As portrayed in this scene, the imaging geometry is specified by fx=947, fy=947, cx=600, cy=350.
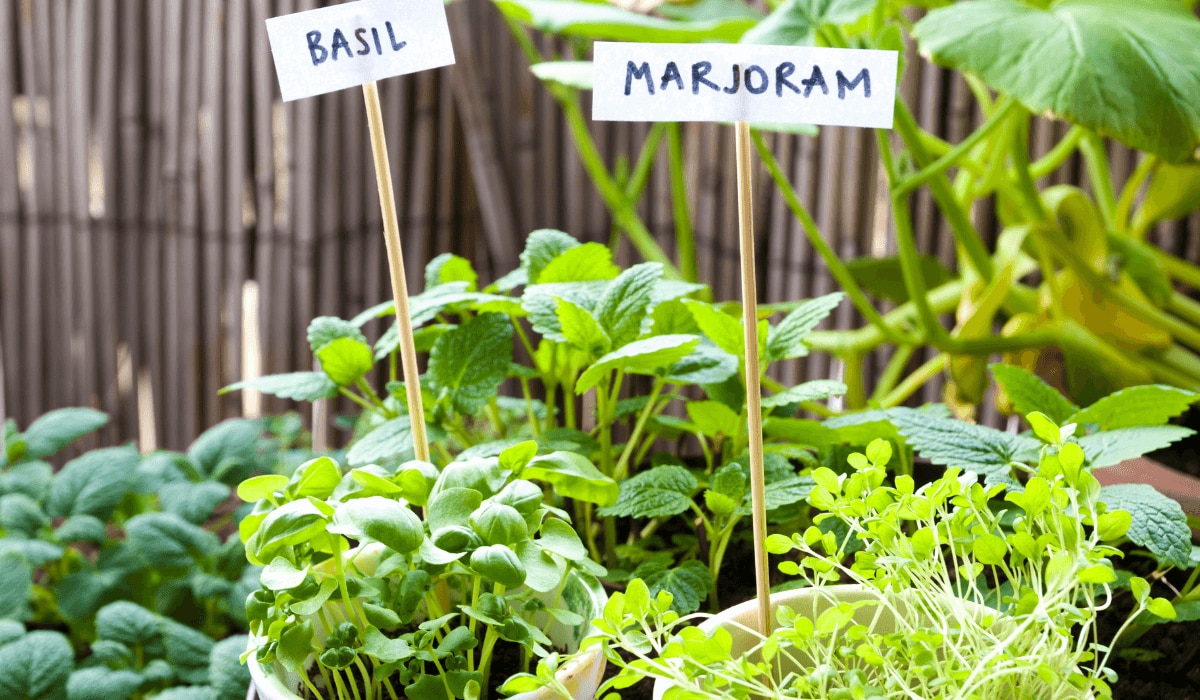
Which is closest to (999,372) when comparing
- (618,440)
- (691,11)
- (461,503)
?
(461,503)

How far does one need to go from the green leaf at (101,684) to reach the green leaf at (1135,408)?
0.73 m

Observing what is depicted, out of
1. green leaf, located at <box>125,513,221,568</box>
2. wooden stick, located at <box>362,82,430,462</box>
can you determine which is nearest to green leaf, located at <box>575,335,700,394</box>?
wooden stick, located at <box>362,82,430,462</box>

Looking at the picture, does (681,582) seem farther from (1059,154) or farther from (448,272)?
(1059,154)

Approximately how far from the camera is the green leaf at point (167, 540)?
84 centimetres

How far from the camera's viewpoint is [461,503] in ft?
1.67

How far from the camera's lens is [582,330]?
641 mm

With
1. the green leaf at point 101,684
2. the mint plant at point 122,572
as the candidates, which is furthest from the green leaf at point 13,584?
the green leaf at point 101,684

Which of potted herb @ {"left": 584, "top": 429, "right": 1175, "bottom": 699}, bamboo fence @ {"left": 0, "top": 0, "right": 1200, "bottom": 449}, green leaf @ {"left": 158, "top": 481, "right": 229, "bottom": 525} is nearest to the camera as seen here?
potted herb @ {"left": 584, "top": 429, "right": 1175, "bottom": 699}

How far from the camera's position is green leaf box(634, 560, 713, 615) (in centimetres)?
60

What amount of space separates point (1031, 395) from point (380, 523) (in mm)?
454

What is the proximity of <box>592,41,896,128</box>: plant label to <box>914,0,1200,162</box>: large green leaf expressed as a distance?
0.92ft

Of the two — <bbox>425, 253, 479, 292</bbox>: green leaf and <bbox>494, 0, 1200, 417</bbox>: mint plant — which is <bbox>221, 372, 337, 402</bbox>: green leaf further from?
<bbox>494, 0, 1200, 417</bbox>: mint plant

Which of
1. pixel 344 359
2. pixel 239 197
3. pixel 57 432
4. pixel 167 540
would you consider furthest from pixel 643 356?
pixel 239 197

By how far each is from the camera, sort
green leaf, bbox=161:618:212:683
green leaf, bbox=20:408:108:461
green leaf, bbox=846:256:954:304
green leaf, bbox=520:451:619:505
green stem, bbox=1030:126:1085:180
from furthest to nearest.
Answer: green leaf, bbox=846:256:954:304
green stem, bbox=1030:126:1085:180
green leaf, bbox=20:408:108:461
green leaf, bbox=161:618:212:683
green leaf, bbox=520:451:619:505
